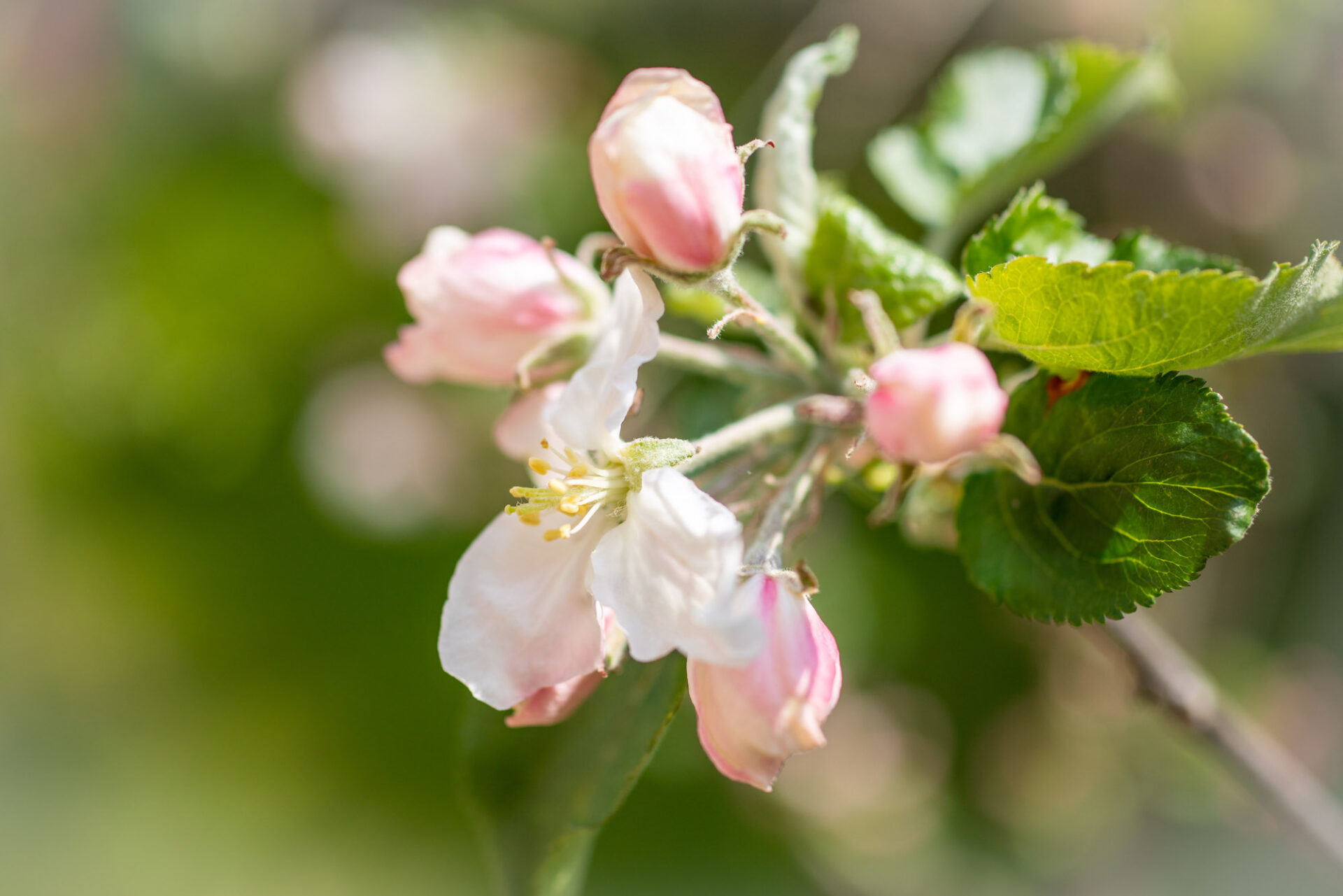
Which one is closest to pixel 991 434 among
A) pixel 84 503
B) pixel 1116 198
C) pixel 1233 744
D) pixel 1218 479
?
pixel 1218 479

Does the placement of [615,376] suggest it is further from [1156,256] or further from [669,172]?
[1156,256]

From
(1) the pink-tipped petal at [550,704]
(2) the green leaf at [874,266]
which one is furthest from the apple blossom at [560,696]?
(2) the green leaf at [874,266]

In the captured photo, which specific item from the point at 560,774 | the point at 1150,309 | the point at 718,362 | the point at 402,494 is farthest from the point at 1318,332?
the point at 402,494

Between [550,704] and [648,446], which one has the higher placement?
[648,446]

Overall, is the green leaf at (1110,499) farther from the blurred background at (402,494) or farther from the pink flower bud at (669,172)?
the blurred background at (402,494)

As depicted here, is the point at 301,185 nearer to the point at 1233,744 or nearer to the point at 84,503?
the point at 84,503

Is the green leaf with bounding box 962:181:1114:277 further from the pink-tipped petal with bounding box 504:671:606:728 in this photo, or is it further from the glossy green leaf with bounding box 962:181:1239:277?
the pink-tipped petal with bounding box 504:671:606:728
